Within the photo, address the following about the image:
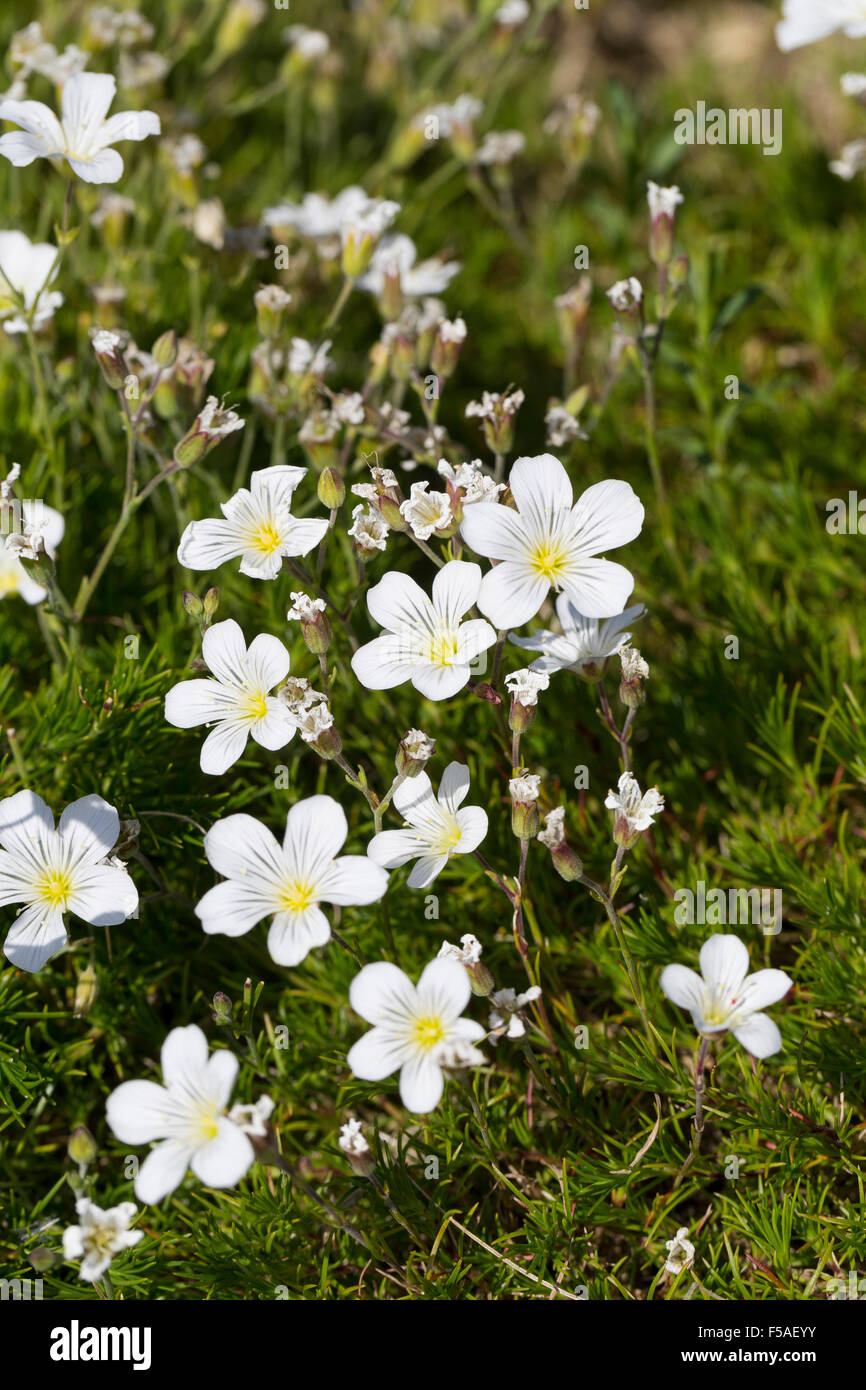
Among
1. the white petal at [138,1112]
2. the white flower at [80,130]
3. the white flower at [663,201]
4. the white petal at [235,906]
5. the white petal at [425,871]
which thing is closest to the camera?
the white petal at [138,1112]

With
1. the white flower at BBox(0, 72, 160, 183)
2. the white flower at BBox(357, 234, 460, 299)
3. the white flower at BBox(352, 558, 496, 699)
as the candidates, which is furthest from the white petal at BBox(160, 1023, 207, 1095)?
the white flower at BBox(357, 234, 460, 299)

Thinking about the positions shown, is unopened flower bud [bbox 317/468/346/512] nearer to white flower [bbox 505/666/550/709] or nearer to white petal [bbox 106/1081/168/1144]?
white flower [bbox 505/666/550/709]

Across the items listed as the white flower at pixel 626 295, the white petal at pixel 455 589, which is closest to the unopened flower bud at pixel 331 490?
the white petal at pixel 455 589

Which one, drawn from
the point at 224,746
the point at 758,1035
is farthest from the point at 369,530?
the point at 758,1035

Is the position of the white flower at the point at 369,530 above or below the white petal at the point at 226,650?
above

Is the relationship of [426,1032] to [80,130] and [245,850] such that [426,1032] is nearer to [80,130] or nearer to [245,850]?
[245,850]

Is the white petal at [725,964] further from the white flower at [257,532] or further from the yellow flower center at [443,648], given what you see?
the white flower at [257,532]
